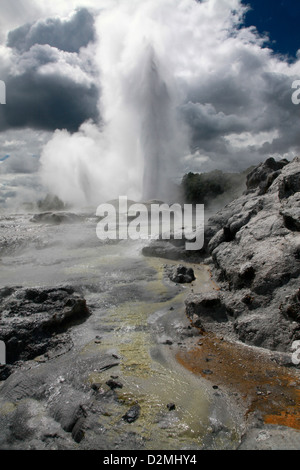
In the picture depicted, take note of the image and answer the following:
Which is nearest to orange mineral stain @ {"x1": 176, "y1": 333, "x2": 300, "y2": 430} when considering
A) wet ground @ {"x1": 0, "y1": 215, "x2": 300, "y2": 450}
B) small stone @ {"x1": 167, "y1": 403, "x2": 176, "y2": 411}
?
wet ground @ {"x1": 0, "y1": 215, "x2": 300, "y2": 450}

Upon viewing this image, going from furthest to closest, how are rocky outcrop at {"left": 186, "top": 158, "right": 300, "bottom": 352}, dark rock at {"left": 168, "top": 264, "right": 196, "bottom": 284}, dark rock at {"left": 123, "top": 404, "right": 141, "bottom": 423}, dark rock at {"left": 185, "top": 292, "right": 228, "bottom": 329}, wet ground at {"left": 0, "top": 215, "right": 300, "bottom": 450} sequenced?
dark rock at {"left": 168, "top": 264, "right": 196, "bottom": 284} → dark rock at {"left": 185, "top": 292, "right": 228, "bottom": 329} → rocky outcrop at {"left": 186, "top": 158, "right": 300, "bottom": 352} → dark rock at {"left": 123, "top": 404, "right": 141, "bottom": 423} → wet ground at {"left": 0, "top": 215, "right": 300, "bottom": 450}

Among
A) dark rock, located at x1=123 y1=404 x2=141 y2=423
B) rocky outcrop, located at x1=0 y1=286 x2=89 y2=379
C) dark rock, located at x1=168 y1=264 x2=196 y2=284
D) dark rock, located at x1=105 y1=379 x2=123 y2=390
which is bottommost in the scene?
dark rock, located at x1=123 y1=404 x2=141 y2=423

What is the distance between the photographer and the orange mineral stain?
400 cm

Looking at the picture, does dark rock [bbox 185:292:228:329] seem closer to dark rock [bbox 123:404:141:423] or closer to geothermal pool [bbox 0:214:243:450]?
geothermal pool [bbox 0:214:243:450]

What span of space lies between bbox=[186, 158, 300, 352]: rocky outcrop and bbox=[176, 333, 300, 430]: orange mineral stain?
468 millimetres

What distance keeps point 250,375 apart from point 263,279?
254 cm

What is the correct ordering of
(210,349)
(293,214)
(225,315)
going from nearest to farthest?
(210,349), (225,315), (293,214)

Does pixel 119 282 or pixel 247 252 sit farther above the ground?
pixel 247 252

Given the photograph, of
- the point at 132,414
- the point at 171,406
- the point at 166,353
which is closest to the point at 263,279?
the point at 166,353

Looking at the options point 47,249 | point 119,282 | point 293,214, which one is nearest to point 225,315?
point 293,214

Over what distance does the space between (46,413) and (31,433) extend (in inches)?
13.4

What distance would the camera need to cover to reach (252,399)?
166 inches

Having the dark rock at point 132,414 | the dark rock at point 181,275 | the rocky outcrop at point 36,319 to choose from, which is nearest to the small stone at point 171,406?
the dark rock at point 132,414
